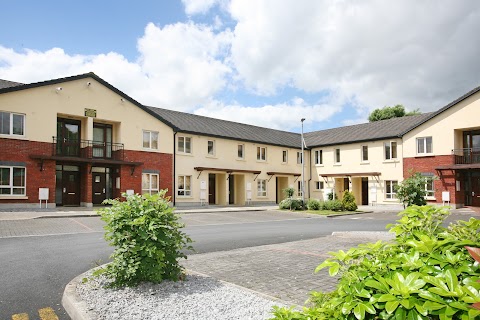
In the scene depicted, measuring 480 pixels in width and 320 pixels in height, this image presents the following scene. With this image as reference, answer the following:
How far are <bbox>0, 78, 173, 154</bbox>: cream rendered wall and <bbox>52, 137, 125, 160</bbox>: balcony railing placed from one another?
61 cm

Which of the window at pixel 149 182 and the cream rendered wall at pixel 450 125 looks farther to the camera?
the cream rendered wall at pixel 450 125

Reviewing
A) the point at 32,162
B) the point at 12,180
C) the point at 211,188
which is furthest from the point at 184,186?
the point at 12,180

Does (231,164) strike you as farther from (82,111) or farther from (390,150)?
(390,150)

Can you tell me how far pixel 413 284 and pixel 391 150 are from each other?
3603cm

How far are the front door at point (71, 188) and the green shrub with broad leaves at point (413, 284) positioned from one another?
91.5 feet

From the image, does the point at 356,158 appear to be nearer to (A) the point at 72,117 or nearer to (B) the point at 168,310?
(A) the point at 72,117

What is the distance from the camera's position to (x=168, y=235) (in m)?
5.78

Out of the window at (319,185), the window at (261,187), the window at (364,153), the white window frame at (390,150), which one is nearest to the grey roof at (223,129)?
the window at (261,187)

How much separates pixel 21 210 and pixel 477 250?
2508 cm

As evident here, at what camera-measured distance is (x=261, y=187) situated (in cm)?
3791

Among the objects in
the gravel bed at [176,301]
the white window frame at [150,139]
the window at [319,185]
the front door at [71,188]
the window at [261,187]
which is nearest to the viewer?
the gravel bed at [176,301]

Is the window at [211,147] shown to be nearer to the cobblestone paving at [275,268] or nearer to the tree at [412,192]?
the tree at [412,192]

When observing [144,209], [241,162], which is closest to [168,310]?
[144,209]

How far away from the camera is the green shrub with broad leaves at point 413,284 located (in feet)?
5.33
